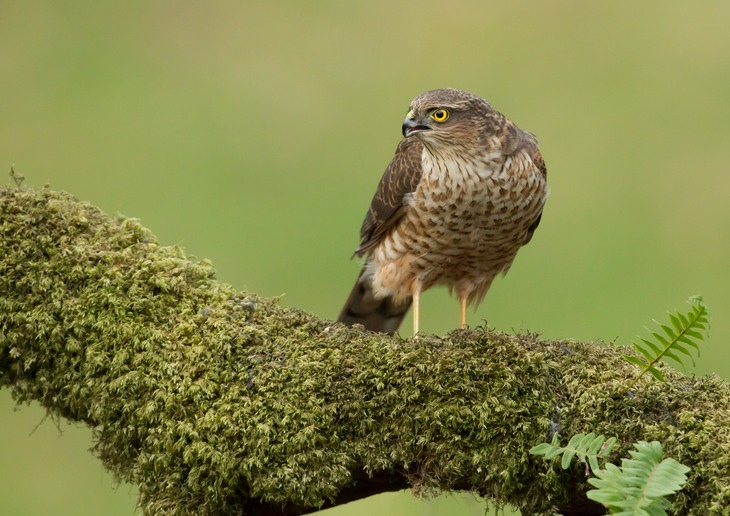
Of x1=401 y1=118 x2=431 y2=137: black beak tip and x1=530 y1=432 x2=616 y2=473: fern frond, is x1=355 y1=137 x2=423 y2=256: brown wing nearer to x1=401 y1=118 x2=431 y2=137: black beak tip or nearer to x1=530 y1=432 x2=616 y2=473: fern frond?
x1=401 y1=118 x2=431 y2=137: black beak tip

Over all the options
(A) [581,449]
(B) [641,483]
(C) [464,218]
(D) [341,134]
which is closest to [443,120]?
(C) [464,218]

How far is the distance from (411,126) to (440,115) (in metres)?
0.15

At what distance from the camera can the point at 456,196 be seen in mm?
5031

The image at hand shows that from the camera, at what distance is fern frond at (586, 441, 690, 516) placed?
2.98m

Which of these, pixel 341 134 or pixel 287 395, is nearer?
pixel 287 395

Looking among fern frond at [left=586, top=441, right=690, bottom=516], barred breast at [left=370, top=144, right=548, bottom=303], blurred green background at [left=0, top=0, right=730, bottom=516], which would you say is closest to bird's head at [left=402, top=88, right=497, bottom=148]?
barred breast at [left=370, top=144, right=548, bottom=303]

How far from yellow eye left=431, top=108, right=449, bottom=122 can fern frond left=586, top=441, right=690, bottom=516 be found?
7.63ft

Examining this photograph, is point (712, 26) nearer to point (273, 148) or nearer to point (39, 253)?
point (273, 148)

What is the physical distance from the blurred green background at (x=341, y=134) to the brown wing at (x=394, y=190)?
244 cm

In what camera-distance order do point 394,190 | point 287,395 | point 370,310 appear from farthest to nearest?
1. point 370,310
2. point 394,190
3. point 287,395

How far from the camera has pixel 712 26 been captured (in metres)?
11.6

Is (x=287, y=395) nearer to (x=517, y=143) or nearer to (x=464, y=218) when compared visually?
(x=464, y=218)

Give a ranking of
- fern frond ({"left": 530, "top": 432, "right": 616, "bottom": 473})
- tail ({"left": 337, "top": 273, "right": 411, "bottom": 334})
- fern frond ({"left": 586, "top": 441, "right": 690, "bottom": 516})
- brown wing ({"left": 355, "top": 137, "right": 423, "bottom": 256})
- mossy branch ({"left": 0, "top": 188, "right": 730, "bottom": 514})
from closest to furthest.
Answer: fern frond ({"left": 586, "top": 441, "right": 690, "bottom": 516}), fern frond ({"left": 530, "top": 432, "right": 616, "bottom": 473}), mossy branch ({"left": 0, "top": 188, "right": 730, "bottom": 514}), brown wing ({"left": 355, "top": 137, "right": 423, "bottom": 256}), tail ({"left": 337, "top": 273, "right": 411, "bottom": 334})

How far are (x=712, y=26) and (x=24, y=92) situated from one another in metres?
7.46
